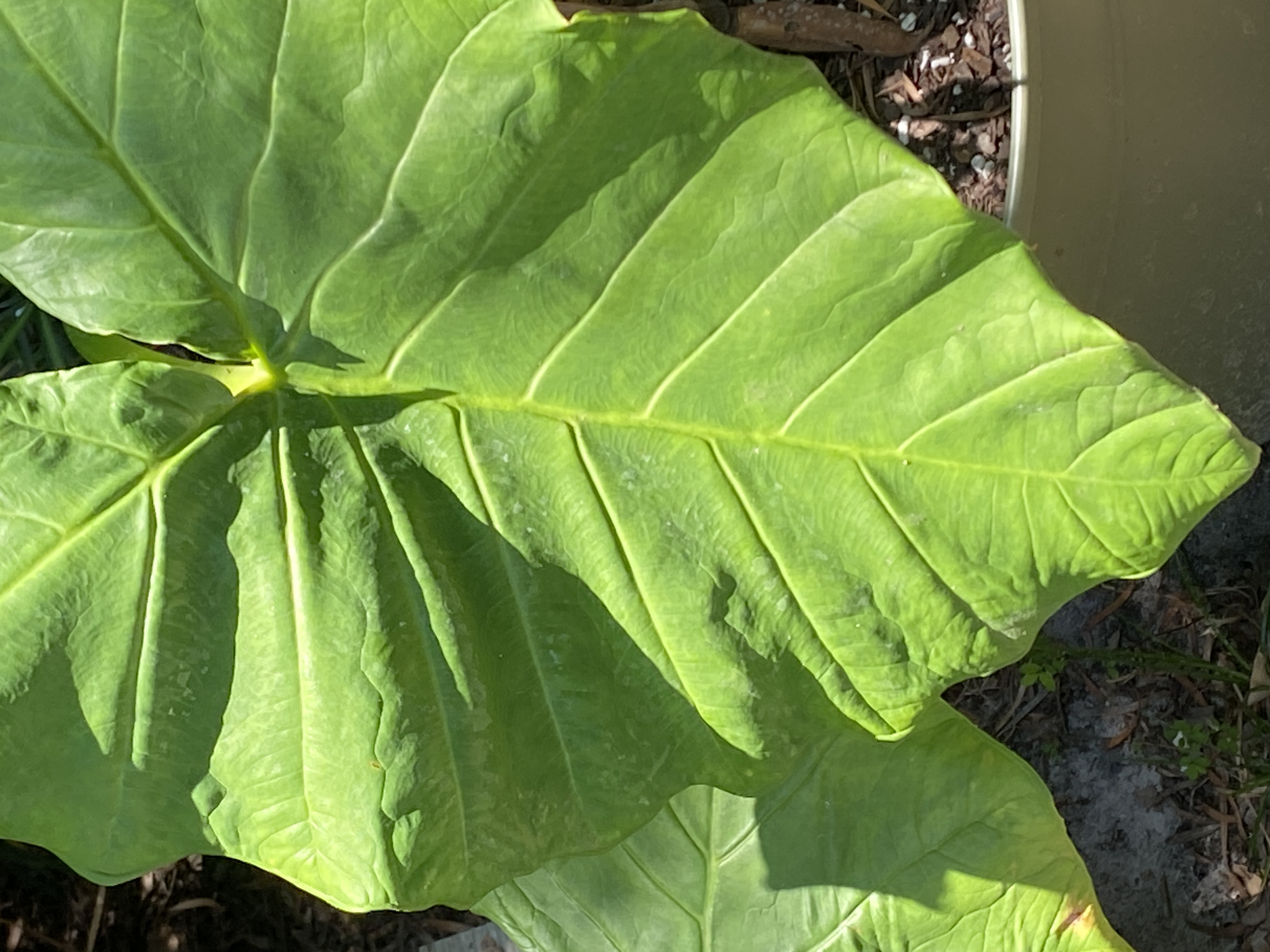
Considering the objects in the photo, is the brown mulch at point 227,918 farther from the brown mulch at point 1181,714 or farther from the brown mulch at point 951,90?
the brown mulch at point 951,90

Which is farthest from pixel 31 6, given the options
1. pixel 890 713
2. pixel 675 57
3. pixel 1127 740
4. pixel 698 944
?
pixel 1127 740

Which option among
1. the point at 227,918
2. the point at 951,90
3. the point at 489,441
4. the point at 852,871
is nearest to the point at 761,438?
the point at 489,441

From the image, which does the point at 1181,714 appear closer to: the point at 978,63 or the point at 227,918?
the point at 978,63

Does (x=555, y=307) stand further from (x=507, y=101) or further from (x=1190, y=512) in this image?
(x=1190, y=512)

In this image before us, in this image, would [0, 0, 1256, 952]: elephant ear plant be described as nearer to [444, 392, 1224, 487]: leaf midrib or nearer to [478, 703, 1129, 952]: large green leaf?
[444, 392, 1224, 487]: leaf midrib

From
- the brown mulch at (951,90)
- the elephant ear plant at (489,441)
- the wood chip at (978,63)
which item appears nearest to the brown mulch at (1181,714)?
the brown mulch at (951,90)

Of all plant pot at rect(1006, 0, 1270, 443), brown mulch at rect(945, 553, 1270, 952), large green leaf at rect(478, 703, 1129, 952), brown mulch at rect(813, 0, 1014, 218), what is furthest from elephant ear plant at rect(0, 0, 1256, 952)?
brown mulch at rect(945, 553, 1270, 952)

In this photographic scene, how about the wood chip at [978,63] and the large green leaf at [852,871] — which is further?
the wood chip at [978,63]
